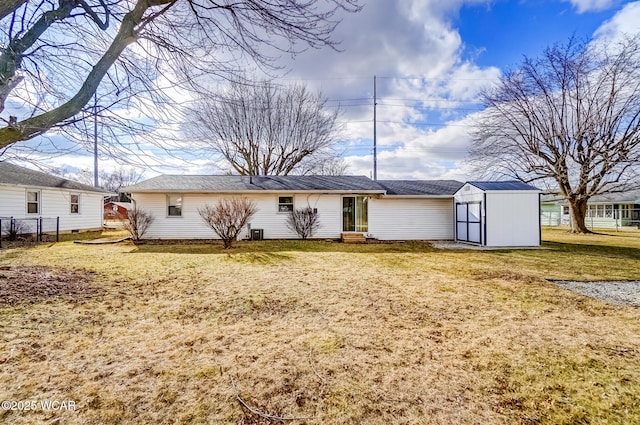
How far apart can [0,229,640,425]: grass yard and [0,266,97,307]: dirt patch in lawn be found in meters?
0.03

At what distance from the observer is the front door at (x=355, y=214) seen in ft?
46.7

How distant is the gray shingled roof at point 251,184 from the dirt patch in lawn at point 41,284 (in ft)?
22.6

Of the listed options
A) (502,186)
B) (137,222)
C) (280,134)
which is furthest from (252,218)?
(502,186)

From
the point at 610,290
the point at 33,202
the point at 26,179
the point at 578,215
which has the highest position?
the point at 26,179

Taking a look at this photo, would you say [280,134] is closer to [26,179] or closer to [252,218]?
[252,218]

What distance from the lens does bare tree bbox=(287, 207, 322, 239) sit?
45.1 feet

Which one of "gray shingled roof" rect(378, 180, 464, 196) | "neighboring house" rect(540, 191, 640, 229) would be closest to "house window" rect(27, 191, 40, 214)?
"gray shingled roof" rect(378, 180, 464, 196)

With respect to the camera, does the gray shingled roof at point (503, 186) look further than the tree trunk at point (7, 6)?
Yes

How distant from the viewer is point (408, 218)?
46.8ft

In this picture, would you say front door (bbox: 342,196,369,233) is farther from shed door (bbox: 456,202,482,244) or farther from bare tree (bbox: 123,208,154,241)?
bare tree (bbox: 123,208,154,241)

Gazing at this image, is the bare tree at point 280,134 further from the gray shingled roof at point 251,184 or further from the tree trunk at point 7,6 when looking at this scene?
the tree trunk at point 7,6

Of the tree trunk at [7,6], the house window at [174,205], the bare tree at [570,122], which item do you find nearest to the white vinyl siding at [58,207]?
the house window at [174,205]

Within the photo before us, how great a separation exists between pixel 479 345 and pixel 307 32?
4906 mm

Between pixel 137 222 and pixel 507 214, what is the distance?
15.0 m
